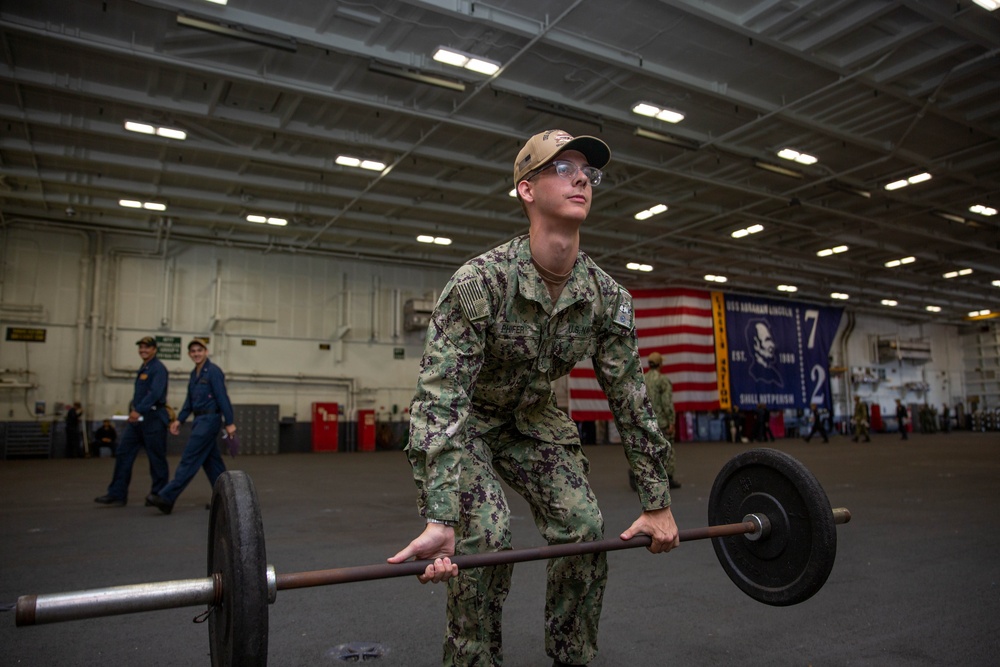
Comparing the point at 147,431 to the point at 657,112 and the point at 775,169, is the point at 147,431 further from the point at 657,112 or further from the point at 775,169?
the point at 775,169

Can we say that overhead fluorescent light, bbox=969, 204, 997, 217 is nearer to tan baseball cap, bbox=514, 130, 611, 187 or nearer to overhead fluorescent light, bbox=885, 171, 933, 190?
overhead fluorescent light, bbox=885, 171, 933, 190

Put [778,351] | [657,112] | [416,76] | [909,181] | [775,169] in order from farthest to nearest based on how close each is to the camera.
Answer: [778,351] < [909,181] < [775,169] < [657,112] < [416,76]

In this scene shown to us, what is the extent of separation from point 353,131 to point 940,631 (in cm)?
1126

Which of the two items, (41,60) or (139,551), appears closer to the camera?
(139,551)

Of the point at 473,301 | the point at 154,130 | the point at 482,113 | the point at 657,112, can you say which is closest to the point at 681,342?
the point at 657,112

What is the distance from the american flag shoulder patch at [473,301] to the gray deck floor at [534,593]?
1.37m

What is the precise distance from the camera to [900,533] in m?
4.81

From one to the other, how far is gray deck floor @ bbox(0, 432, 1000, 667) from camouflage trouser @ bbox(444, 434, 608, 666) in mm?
439

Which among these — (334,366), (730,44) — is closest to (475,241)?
(334,366)

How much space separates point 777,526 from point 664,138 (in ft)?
34.2

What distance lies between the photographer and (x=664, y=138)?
11633 millimetres

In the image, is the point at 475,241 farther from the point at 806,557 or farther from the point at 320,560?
the point at 806,557

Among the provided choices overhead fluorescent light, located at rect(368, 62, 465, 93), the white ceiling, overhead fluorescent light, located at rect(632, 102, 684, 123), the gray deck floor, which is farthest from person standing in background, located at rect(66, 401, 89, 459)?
overhead fluorescent light, located at rect(632, 102, 684, 123)

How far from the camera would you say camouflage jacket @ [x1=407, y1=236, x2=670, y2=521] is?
175 centimetres
